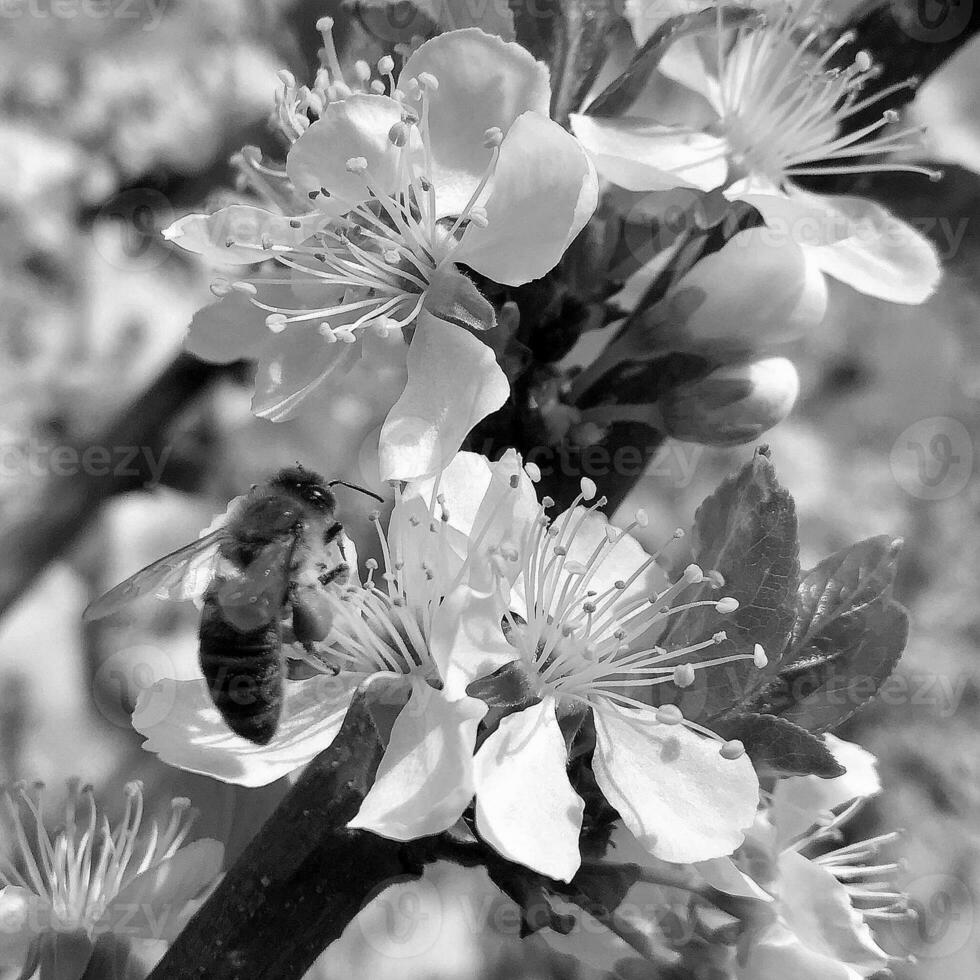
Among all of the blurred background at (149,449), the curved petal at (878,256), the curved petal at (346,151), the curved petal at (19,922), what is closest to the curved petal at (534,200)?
the curved petal at (346,151)

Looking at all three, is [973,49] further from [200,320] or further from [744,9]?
[200,320]

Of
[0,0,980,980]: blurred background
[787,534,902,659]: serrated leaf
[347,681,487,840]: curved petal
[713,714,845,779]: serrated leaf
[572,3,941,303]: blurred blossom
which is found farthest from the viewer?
[0,0,980,980]: blurred background

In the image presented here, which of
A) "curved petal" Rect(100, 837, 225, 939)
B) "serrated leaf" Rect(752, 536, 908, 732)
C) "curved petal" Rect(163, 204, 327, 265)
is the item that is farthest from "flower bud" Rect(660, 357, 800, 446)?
"curved petal" Rect(100, 837, 225, 939)

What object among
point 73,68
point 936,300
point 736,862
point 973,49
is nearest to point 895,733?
point 936,300

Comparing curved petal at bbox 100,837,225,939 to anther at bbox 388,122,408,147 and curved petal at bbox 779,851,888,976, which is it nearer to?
curved petal at bbox 779,851,888,976

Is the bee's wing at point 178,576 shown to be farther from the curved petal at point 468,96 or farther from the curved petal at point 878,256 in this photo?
the curved petal at point 878,256

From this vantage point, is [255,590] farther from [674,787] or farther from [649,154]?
[649,154]
